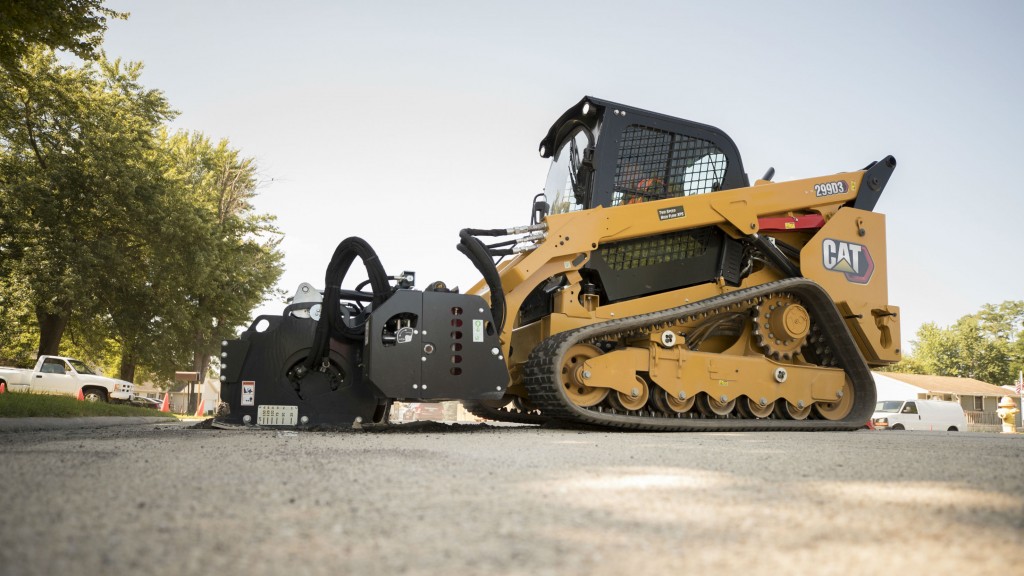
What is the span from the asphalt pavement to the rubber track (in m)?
2.78

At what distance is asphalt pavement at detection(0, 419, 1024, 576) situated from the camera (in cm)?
161

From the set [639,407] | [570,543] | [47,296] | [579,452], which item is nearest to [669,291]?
[639,407]

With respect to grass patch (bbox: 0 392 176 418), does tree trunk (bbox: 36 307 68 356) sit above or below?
above

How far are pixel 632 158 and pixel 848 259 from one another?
296cm

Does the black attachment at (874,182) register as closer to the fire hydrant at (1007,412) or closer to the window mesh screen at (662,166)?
the window mesh screen at (662,166)

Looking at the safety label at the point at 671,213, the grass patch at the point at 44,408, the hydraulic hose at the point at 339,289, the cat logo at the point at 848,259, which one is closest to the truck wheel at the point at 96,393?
the grass patch at the point at 44,408

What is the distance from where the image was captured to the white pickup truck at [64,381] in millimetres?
19734

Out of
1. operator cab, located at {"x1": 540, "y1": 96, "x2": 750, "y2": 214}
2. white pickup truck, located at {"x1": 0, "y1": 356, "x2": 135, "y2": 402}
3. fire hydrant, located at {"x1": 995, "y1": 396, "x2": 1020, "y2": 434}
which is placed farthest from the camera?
white pickup truck, located at {"x1": 0, "y1": 356, "x2": 135, "y2": 402}

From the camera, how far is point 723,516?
6.90 feet

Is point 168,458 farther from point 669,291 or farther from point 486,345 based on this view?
point 669,291

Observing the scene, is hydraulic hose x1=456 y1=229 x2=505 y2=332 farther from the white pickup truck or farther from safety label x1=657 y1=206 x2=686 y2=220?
the white pickup truck

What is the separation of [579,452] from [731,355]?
400 centimetres

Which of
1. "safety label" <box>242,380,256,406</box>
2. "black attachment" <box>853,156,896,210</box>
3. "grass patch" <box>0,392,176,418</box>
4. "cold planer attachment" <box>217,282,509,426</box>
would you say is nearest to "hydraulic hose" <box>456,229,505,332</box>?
"cold planer attachment" <box>217,282,509,426</box>

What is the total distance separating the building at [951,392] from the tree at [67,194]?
A: 39348 millimetres
